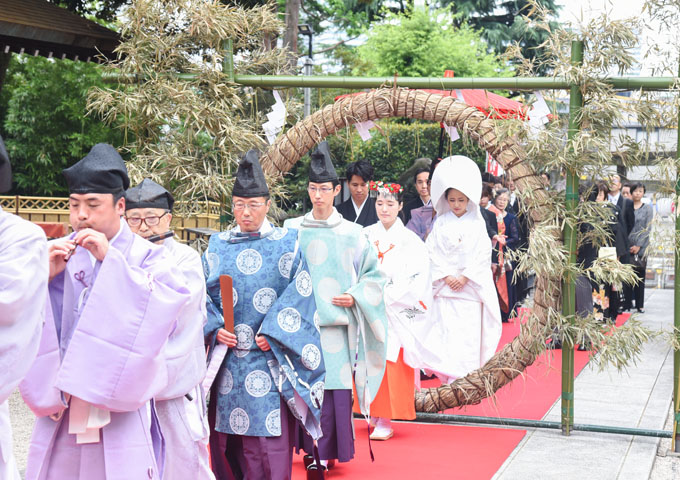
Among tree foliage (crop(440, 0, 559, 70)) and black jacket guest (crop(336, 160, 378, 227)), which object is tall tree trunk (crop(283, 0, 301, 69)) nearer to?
black jacket guest (crop(336, 160, 378, 227))

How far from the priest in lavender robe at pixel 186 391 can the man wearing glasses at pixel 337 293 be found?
142cm

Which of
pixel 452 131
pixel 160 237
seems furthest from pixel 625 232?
pixel 160 237

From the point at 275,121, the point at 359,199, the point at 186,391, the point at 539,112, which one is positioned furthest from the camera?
the point at 359,199

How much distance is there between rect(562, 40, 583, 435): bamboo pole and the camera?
5816 mm

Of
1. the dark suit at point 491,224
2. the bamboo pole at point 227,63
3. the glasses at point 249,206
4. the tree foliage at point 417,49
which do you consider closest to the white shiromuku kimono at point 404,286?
the bamboo pole at point 227,63

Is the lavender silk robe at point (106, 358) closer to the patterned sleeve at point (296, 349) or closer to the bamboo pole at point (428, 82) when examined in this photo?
the patterned sleeve at point (296, 349)

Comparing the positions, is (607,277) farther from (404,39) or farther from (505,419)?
(404,39)

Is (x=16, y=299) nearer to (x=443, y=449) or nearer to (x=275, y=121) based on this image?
(x=443, y=449)

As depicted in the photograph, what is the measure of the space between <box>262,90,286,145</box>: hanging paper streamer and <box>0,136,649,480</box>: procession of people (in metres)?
0.81

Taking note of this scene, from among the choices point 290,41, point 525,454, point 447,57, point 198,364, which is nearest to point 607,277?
point 525,454

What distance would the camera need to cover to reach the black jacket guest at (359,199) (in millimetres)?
7289

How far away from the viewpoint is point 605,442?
5836 millimetres

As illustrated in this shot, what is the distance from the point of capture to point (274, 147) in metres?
6.68

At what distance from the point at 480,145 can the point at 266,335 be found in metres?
2.52
